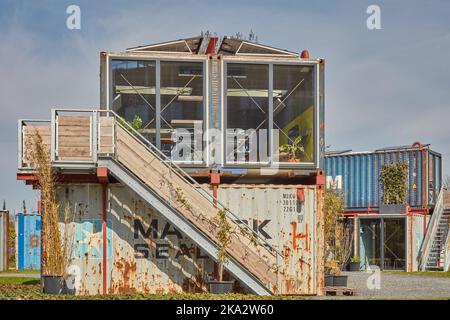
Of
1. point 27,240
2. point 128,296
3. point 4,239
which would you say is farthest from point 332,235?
point 4,239

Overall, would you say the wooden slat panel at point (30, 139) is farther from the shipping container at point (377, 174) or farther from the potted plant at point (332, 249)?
the shipping container at point (377, 174)

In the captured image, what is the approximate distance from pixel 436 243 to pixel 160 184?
18442mm

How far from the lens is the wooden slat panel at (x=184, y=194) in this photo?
51.5ft

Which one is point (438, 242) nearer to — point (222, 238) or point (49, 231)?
point (222, 238)

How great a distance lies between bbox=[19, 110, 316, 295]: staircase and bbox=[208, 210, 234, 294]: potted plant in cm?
13

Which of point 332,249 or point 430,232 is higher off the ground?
point 332,249

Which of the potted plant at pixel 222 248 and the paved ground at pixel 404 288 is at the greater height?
the potted plant at pixel 222 248

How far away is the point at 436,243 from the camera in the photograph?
30344mm

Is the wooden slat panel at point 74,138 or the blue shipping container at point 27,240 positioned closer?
the wooden slat panel at point 74,138

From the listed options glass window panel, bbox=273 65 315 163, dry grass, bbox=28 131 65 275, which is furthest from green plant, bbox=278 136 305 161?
dry grass, bbox=28 131 65 275

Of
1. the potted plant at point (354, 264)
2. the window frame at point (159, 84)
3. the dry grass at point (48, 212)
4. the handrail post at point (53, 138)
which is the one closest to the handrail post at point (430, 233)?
the potted plant at point (354, 264)

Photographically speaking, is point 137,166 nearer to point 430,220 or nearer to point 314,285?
point 314,285

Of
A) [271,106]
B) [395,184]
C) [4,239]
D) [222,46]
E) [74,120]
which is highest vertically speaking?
[222,46]

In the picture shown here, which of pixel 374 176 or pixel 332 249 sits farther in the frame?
pixel 374 176
